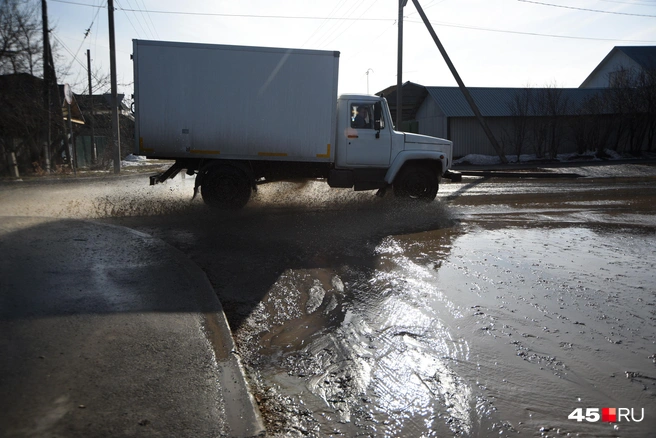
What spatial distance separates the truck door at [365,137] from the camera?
1120 centimetres

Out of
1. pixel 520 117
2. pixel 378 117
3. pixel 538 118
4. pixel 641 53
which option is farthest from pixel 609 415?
pixel 641 53

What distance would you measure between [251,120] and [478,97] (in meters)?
26.5

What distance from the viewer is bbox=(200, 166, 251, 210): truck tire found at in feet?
35.5

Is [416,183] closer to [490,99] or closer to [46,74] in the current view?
[46,74]

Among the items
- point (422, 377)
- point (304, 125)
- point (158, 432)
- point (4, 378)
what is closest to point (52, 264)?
point (4, 378)

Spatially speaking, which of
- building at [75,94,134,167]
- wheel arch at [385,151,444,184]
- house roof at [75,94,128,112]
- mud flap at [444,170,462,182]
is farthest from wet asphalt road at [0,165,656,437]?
house roof at [75,94,128,112]

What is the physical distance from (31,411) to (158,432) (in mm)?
738

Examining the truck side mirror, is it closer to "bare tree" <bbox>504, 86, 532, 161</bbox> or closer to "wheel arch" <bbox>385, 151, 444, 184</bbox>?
"wheel arch" <bbox>385, 151, 444, 184</bbox>

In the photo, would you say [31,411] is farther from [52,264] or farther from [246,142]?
[246,142]

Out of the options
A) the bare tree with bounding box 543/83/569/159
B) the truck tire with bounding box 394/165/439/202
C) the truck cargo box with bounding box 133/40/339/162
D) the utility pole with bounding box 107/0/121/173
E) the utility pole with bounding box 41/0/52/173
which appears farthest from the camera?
the bare tree with bounding box 543/83/569/159

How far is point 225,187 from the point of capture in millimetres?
10828

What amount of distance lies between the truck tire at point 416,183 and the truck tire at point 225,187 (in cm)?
332

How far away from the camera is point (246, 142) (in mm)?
10758

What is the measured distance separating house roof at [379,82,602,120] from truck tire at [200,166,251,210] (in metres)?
23.4
